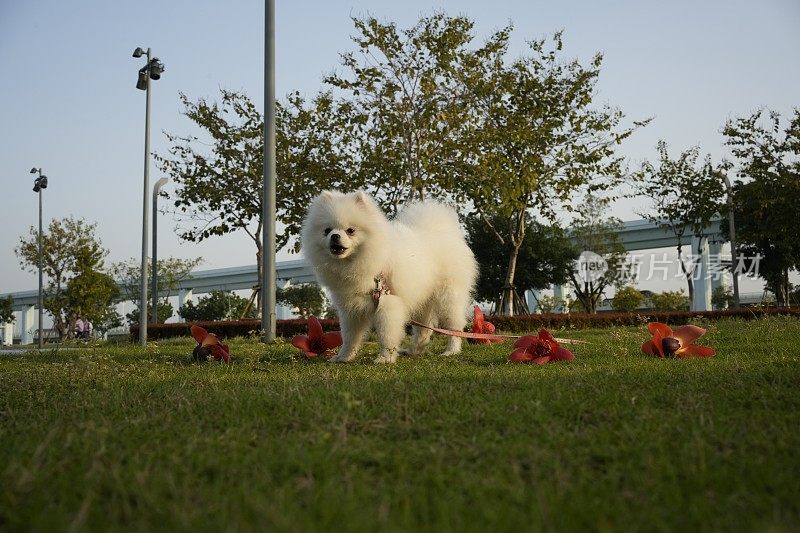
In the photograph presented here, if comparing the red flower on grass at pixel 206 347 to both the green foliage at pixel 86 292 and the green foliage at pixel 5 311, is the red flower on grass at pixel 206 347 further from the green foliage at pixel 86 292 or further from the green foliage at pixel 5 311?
the green foliage at pixel 5 311

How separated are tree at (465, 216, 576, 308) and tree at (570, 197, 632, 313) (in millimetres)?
1415

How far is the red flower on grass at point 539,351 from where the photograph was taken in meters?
5.89

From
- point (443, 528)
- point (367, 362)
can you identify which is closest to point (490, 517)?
point (443, 528)

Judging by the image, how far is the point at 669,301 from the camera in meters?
39.4

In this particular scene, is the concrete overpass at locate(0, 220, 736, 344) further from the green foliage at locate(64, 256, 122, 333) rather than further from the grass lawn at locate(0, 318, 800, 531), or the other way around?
the grass lawn at locate(0, 318, 800, 531)

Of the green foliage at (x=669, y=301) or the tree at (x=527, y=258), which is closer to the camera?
the tree at (x=527, y=258)

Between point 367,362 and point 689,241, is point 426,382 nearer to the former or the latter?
point 367,362

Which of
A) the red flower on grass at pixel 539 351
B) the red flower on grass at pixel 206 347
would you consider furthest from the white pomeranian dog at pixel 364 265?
the red flower on grass at pixel 539 351

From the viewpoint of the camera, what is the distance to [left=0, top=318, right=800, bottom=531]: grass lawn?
180 cm

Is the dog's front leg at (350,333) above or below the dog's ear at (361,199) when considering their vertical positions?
below

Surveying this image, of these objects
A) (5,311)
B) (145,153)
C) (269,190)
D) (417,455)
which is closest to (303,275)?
(5,311)

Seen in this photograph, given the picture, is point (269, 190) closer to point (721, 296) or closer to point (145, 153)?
point (145, 153)

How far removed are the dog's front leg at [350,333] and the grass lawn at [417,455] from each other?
2490 mm

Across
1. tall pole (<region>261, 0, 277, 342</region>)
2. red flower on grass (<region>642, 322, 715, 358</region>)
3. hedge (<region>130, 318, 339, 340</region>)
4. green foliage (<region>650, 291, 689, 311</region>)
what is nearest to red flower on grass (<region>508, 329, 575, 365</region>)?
red flower on grass (<region>642, 322, 715, 358</region>)
